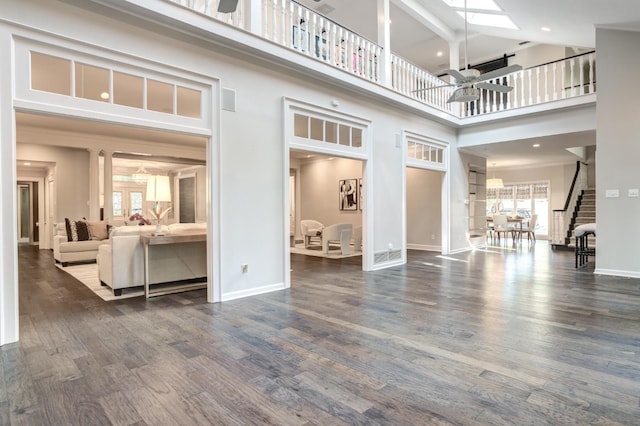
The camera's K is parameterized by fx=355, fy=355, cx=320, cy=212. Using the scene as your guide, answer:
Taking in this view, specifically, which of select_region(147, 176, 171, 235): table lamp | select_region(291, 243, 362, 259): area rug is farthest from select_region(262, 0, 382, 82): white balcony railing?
select_region(291, 243, 362, 259): area rug

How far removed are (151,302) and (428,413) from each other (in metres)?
3.43

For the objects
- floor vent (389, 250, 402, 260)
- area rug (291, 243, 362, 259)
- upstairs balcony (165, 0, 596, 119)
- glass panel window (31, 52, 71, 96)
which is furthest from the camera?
area rug (291, 243, 362, 259)

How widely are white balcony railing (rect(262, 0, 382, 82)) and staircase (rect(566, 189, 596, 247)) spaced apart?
722cm

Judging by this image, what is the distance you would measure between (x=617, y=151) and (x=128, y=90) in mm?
7065

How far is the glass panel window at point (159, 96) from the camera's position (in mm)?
3750

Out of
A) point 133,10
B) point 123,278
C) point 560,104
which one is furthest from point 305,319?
point 560,104

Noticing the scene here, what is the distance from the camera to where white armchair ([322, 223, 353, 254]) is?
27.2 ft

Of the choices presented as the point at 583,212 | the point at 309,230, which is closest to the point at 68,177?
the point at 309,230

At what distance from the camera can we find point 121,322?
339cm

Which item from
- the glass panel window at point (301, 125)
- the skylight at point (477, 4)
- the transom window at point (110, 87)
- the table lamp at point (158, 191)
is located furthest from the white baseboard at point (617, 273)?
the table lamp at point (158, 191)

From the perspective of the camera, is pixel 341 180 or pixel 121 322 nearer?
pixel 121 322

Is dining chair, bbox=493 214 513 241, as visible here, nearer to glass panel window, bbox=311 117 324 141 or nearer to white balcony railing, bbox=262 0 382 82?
white balcony railing, bbox=262 0 382 82

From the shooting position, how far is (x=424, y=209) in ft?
31.2

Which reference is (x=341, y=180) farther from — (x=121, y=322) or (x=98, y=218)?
(x=121, y=322)
